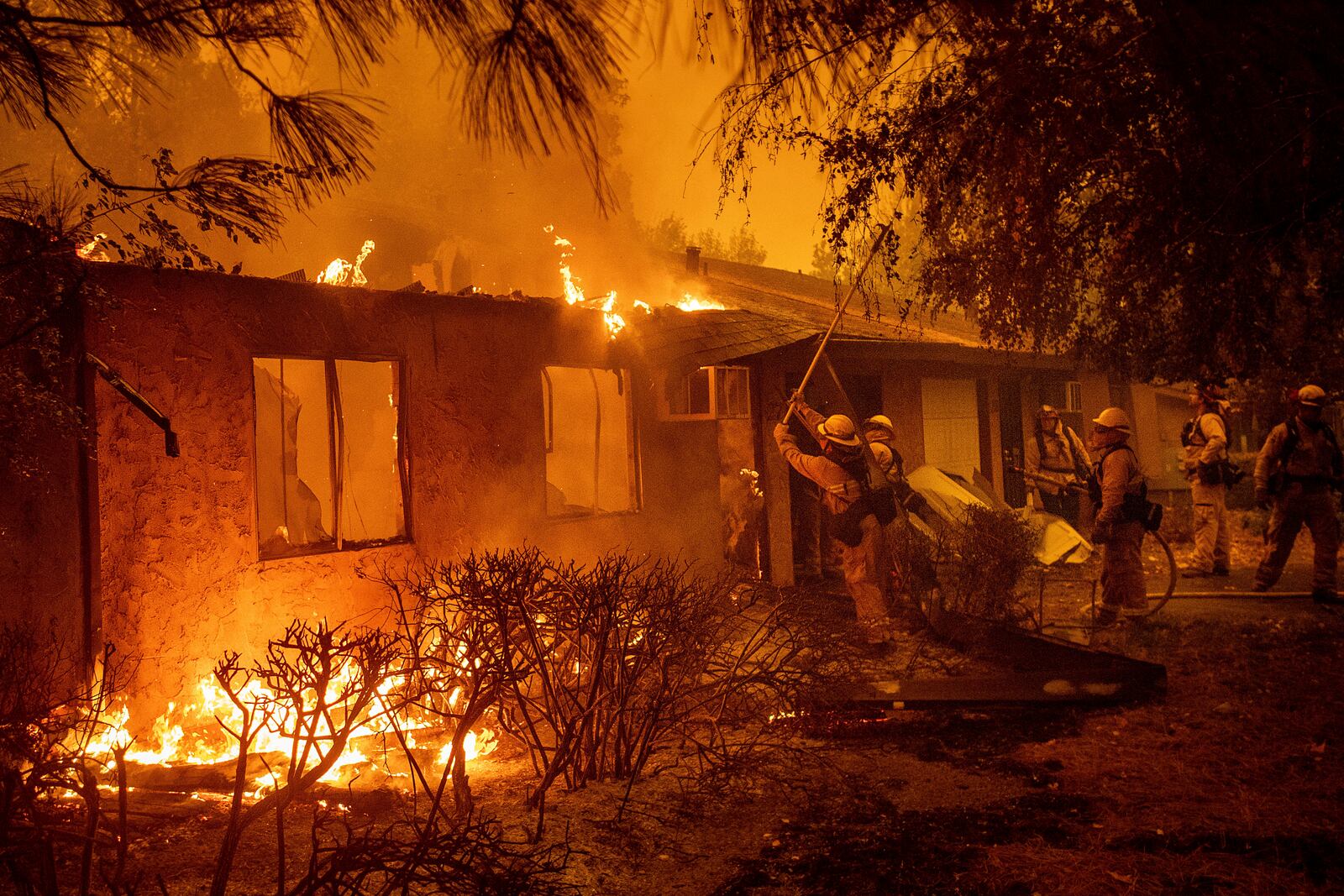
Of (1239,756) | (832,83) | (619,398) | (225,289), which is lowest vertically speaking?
(1239,756)

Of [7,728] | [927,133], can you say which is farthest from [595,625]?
[927,133]

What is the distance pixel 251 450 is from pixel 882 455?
6311mm

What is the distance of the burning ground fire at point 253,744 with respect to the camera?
5.44 metres

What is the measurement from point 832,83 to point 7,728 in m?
4.47

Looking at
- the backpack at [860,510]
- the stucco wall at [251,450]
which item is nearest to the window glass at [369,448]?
the stucco wall at [251,450]

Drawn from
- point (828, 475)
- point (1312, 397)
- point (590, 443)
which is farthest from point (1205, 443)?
point (590, 443)

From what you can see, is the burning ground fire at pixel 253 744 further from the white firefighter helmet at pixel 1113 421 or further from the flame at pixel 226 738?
the white firefighter helmet at pixel 1113 421

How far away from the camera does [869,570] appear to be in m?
8.23

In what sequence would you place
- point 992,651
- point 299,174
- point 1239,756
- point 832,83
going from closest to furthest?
1. point 299,174
2. point 832,83
3. point 1239,756
4. point 992,651

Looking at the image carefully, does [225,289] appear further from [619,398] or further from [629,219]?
[629,219]

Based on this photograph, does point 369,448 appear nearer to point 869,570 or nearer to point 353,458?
point 353,458

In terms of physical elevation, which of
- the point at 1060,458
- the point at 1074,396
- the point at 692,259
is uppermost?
the point at 692,259

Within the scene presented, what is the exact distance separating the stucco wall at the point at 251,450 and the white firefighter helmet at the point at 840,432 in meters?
2.27

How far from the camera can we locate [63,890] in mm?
3721
